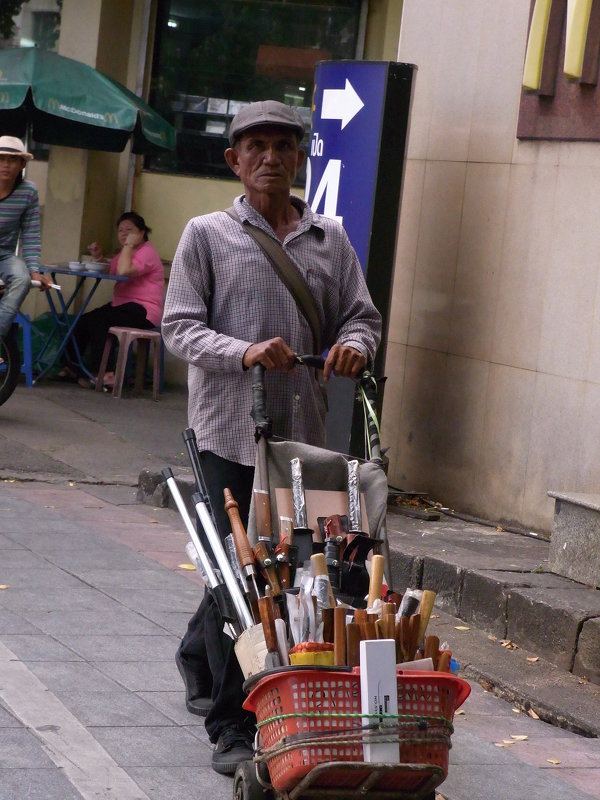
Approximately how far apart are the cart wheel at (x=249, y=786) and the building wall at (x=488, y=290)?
12.0ft

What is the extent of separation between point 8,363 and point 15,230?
1.08 meters

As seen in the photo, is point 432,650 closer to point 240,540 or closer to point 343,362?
point 240,540

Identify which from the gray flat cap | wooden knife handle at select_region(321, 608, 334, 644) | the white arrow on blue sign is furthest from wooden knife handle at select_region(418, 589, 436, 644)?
the white arrow on blue sign

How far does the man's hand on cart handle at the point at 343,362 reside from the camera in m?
3.83

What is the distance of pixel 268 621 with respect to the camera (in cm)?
340

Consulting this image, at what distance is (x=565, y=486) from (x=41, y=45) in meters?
8.66

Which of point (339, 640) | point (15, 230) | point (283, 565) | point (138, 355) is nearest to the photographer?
point (339, 640)

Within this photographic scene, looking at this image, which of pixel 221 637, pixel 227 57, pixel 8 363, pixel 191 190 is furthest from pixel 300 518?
pixel 227 57

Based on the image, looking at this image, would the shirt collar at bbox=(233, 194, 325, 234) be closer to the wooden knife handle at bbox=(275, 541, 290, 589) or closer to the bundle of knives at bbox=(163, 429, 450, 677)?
the bundle of knives at bbox=(163, 429, 450, 677)

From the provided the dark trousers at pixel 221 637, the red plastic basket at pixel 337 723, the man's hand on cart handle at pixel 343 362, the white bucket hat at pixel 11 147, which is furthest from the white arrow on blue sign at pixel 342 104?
the red plastic basket at pixel 337 723

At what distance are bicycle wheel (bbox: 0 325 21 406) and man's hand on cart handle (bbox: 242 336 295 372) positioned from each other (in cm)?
655

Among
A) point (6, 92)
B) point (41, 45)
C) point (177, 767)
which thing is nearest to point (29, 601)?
point (177, 767)

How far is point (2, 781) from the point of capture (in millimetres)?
3717

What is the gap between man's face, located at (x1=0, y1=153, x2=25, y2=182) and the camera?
10102mm
